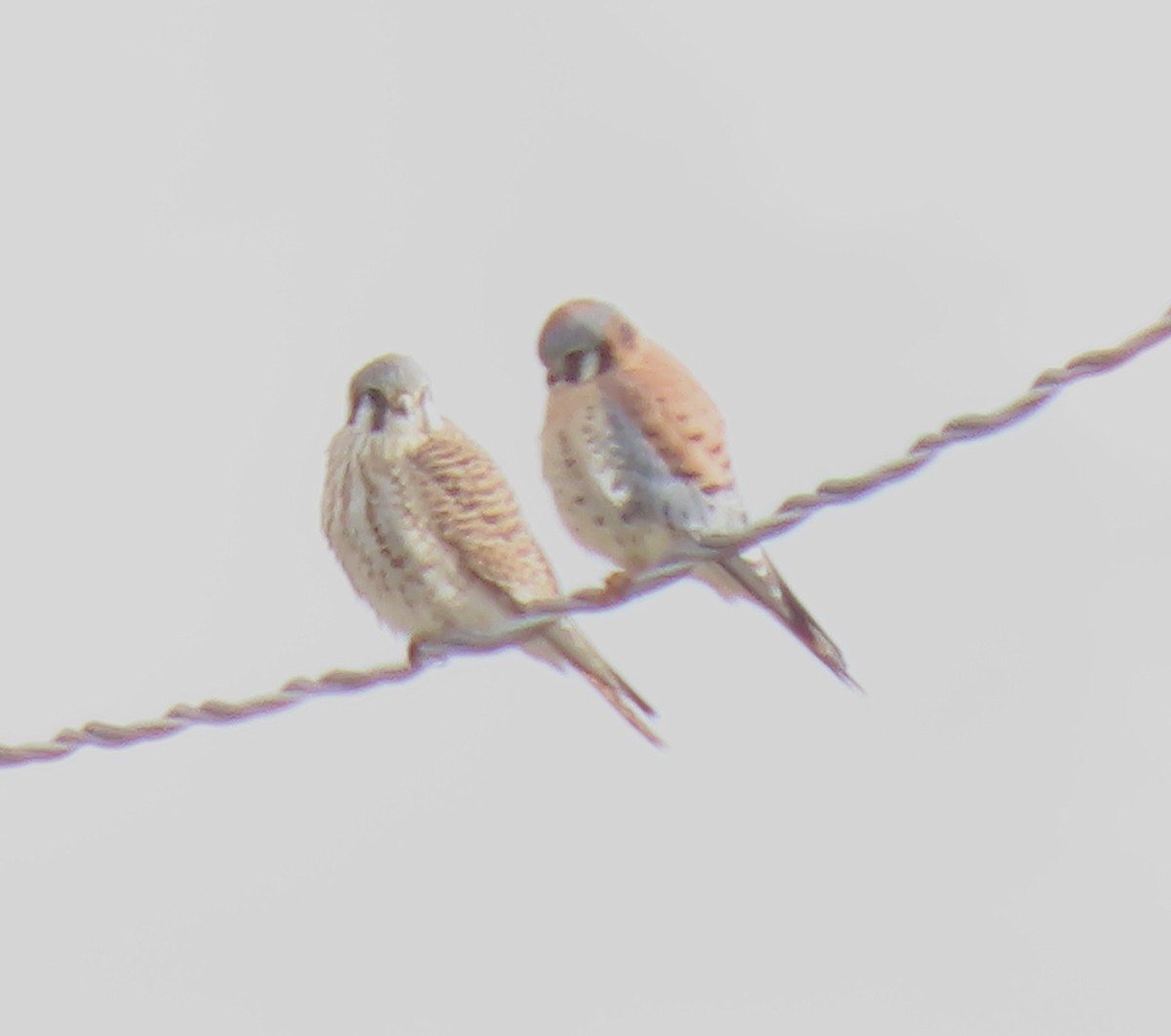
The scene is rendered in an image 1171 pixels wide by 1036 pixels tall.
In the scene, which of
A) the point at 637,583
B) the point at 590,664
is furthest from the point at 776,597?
the point at 637,583

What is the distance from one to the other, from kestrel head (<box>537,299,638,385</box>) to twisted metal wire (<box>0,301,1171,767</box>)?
1.57m

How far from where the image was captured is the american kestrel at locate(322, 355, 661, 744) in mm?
8062

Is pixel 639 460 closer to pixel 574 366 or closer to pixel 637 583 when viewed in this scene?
pixel 574 366

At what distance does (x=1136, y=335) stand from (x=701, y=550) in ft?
4.32

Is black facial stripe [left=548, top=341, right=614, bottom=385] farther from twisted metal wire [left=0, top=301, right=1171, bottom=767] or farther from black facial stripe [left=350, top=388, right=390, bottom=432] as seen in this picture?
twisted metal wire [left=0, top=301, right=1171, bottom=767]

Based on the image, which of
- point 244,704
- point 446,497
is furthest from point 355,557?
point 244,704

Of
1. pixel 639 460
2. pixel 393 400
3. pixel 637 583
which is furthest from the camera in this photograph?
pixel 393 400

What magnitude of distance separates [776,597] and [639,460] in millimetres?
598

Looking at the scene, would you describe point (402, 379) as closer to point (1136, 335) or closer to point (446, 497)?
point (446, 497)

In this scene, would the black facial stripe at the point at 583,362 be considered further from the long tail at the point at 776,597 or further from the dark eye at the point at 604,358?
A: the long tail at the point at 776,597

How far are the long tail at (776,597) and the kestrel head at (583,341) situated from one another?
719 mm

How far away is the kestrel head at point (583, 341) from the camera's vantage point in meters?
8.45

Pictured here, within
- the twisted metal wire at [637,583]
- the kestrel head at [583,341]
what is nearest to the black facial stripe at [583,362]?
the kestrel head at [583,341]

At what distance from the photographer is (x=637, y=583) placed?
5.93 m
